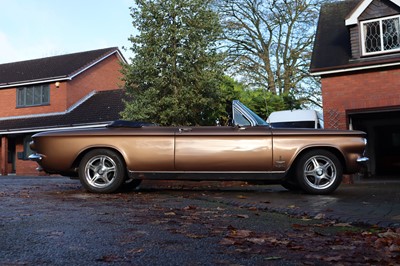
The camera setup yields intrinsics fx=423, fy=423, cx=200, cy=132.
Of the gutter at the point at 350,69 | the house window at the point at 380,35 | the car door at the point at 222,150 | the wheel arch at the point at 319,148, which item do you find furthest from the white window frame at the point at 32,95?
the wheel arch at the point at 319,148

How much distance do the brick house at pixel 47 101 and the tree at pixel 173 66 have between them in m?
7.45

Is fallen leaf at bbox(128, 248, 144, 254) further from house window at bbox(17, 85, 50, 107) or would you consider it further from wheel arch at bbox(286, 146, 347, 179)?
house window at bbox(17, 85, 50, 107)

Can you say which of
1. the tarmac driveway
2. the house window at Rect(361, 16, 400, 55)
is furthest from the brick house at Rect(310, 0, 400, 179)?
the tarmac driveway

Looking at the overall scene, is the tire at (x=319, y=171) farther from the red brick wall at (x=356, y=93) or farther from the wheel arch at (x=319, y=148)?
the red brick wall at (x=356, y=93)

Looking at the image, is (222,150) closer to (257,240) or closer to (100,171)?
(100,171)

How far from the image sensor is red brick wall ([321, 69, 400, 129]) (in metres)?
12.4

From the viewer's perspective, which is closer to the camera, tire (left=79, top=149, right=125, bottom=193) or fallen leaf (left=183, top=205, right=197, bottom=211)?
fallen leaf (left=183, top=205, right=197, bottom=211)

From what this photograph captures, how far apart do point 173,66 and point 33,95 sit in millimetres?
13357

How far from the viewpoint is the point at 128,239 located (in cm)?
337

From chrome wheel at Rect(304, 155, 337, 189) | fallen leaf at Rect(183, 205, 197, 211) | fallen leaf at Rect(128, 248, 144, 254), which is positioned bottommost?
fallen leaf at Rect(128, 248, 144, 254)

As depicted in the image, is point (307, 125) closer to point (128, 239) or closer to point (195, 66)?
point (195, 66)

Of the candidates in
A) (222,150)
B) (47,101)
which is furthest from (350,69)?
(47,101)

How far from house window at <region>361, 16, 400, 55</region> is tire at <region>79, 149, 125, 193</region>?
9542mm

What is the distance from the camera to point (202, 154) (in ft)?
22.4
